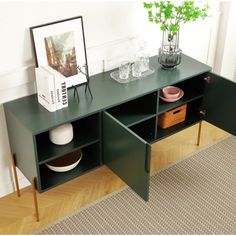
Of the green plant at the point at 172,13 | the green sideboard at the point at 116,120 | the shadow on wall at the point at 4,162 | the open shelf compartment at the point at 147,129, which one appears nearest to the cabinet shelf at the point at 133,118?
the green sideboard at the point at 116,120

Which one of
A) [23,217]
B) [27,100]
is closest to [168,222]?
[23,217]

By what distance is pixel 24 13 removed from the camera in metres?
2.49

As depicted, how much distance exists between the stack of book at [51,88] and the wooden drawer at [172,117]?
2.73ft

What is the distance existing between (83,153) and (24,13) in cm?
98

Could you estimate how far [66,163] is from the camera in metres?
2.85

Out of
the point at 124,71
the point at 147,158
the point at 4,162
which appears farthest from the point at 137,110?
the point at 4,162

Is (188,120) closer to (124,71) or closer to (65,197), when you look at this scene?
(124,71)

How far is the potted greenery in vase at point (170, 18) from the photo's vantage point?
9.34ft

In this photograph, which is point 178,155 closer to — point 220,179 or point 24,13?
point 220,179

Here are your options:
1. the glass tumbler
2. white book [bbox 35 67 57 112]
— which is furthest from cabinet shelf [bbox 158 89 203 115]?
white book [bbox 35 67 57 112]

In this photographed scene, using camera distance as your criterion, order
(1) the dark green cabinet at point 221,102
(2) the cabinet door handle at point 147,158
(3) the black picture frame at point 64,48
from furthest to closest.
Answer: (1) the dark green cabinet at point 221,102 < (3) the black picture frame at point 64,48 < (2) the cabinet door handle at point 147,158

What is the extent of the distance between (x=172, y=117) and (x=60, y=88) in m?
0.98

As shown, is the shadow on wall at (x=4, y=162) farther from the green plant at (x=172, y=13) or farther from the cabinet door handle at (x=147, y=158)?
the green plant at (x=172, y=13)

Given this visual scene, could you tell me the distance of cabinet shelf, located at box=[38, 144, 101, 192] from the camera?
266 centimetres
